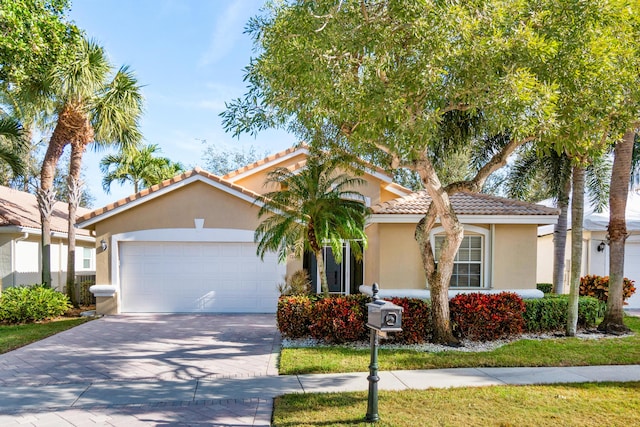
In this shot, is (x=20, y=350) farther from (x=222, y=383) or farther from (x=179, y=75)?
(x=179, y=75)

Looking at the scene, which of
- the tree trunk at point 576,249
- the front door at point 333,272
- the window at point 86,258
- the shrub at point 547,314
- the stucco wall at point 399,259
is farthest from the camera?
the window at point 86,258

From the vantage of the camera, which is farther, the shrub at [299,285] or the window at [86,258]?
the window at [86,258]

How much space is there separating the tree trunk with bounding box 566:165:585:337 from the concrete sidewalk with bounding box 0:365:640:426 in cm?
238

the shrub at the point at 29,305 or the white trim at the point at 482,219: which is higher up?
the white trim at the point at 482,219

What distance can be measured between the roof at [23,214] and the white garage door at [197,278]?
15.4 ft

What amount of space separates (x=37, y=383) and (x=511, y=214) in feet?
38.8

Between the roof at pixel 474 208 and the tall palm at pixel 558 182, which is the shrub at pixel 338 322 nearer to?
the roof at pixel 474 208

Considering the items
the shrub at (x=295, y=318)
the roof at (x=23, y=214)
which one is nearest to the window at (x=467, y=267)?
the shrub at (x=295, y=318)

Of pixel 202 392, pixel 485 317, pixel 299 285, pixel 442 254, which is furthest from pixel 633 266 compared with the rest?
pixel 202 392

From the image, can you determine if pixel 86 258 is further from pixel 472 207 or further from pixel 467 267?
pixel 472 207

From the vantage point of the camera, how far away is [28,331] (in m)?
11.2

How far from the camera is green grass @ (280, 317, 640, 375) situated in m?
7.75

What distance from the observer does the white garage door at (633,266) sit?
1636 centimetres

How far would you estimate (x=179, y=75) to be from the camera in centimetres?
1384
